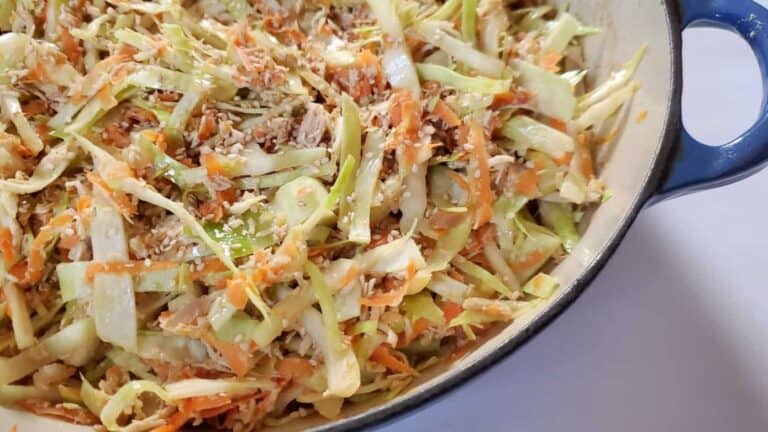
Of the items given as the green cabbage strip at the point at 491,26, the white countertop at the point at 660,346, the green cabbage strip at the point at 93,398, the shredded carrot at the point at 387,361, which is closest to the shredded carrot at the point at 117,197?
the green cabbage strip at the point at 93,398

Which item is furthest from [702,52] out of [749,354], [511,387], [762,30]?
[511,387]

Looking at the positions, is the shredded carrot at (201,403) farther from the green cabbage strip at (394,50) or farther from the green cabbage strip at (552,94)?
the green cabbage strip at (552,94)

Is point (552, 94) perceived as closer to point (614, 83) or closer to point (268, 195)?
point (614, 83)

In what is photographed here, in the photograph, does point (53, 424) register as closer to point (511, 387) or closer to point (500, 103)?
point (511, 387)

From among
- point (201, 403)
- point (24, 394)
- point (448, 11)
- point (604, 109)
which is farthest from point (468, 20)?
point (24, 394)

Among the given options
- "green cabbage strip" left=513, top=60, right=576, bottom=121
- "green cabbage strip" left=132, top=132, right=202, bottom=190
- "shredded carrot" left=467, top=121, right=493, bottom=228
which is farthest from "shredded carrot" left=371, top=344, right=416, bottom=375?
"green cabbage strip" left=513, top=60, right=576, bottom=121

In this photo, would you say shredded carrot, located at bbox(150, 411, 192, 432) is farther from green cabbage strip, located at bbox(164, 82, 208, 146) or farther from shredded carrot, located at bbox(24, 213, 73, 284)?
green cabbage strip, located at bbox(164, 82, 208, 146)
